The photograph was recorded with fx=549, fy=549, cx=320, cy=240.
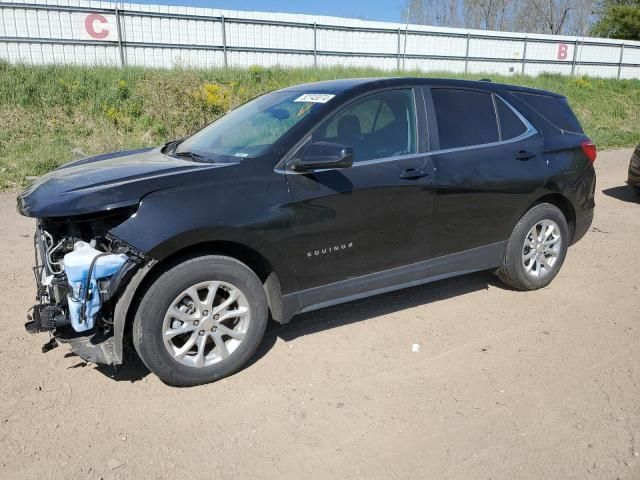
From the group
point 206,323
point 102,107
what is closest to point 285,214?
point 206,323

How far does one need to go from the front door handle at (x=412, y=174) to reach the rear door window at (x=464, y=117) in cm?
33

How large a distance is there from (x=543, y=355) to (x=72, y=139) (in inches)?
446

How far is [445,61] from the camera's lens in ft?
75.9

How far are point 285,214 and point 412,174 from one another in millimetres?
1066

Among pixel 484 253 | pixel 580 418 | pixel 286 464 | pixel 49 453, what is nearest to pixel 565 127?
pixel 484 253

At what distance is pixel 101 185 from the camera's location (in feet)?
10.4

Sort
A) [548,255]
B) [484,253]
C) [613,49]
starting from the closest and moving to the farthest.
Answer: [484,253]
[548,255]
[613,49]

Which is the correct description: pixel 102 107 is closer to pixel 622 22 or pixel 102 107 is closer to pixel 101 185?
pixel 101 185

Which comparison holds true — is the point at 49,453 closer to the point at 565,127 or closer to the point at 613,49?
the point at 565,127

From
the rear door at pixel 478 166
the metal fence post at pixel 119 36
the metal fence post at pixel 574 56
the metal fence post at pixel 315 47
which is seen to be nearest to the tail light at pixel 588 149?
the rear door at pixel 478 166

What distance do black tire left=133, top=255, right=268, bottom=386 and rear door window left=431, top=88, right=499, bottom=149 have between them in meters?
1.88

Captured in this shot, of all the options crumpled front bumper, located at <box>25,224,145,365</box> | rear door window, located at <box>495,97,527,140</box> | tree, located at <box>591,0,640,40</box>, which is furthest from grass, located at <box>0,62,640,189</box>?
tree, located at <box>591,0,640,40</box>

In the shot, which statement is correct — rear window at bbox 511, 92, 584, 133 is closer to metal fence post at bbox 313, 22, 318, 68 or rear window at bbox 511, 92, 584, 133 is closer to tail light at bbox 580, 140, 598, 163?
tail light at bbox 580, 140, 598, 163

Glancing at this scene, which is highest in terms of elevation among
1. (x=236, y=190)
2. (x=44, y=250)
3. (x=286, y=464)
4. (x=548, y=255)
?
(x=236, y=190)
